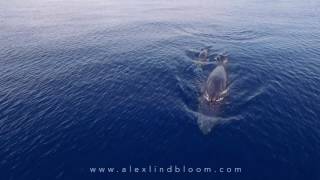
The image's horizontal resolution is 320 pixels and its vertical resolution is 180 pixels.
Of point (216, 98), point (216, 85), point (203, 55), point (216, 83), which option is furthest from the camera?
point (203, 55)

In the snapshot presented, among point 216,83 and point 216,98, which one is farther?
point 216,83

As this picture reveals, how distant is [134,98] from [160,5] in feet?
427

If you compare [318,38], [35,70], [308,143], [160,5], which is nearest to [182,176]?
[308,143]

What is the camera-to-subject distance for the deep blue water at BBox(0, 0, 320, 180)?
149ft

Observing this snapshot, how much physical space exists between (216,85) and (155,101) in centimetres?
1333

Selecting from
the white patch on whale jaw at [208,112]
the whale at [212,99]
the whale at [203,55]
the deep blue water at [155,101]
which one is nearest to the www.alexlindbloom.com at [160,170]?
the deep blue water at [155,101]

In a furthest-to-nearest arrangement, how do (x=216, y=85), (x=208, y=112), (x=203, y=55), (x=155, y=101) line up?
(x=203, y=55)
(x=216, y=85)
(x=155, y=101)
(x=208, y=112)

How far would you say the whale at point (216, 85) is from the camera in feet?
191

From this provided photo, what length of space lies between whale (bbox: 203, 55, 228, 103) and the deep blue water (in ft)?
6.79

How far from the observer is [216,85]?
62.1 m

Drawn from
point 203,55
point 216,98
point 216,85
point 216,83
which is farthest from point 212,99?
point 203,55

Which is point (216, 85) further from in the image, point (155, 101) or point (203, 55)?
point (203, 55)

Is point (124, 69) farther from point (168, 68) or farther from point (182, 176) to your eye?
point (182, 176)

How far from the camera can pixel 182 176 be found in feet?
139
